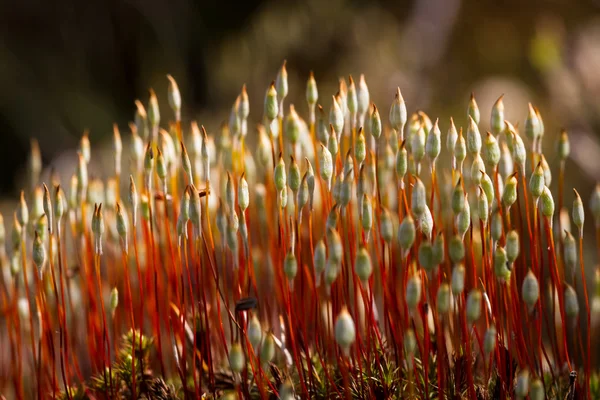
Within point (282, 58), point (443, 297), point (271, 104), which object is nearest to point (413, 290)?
Answer: point (443, 297)

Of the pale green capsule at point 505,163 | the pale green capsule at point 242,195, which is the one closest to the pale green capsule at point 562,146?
the pale green capsule at point 505,163

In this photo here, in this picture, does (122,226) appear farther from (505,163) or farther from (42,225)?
(505,163)

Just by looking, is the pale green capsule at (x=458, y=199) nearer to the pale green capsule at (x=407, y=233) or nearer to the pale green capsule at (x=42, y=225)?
the pale green capsule at (x=407, y=233)

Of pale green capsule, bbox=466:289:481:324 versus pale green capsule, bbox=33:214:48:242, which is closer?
pale green capsule, bbox=466:289:481:324

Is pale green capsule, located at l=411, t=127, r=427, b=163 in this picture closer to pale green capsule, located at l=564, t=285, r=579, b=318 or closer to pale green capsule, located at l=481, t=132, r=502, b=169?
pale green capsule, located at l=481, t=132, r=502, b=169

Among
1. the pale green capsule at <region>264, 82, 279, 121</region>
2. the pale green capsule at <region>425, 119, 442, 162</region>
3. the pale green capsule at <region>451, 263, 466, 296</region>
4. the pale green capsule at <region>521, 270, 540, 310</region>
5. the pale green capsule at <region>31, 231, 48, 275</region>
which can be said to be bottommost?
the pale green capsule at <region>521, 270, 540, 310</region>

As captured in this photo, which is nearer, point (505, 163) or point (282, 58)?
point (505, 163)

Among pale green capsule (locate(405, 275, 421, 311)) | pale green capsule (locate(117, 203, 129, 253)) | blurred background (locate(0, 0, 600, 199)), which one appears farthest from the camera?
blurred background (locate(0, 0, 600, 199))

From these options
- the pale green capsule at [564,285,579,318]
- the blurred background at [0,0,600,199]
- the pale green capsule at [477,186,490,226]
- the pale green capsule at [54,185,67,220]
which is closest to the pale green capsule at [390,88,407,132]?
the pale green capsule at [477,186,490,226]

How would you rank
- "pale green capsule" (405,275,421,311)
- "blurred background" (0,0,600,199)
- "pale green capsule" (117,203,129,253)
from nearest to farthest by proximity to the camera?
"pale green capsule" (405,275,421,311) → "pale green capsule" (117,203,129,253) → "blurred background" (0,0,600,199)
